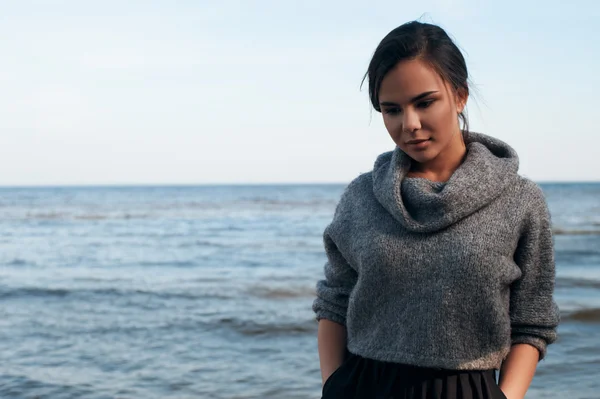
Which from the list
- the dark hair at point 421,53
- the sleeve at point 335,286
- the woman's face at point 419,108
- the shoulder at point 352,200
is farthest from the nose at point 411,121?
the sleeve at point 335,286

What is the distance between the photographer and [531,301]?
1.78 meters

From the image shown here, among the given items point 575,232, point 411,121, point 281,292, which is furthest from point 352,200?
point 575,232

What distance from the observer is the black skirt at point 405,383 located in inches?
69.2

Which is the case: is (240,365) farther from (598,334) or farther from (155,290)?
(155,290)

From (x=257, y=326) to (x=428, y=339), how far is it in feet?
20.7

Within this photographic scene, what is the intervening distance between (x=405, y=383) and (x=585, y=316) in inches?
274

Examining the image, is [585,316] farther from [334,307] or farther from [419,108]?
[419,108]

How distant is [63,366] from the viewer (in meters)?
6.52

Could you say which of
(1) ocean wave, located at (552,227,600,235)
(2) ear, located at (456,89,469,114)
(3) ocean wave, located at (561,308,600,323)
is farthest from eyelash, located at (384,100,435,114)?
(1) ocean wave, located at (552,227,600,235)

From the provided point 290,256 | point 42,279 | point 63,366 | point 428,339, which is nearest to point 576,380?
point 63,366

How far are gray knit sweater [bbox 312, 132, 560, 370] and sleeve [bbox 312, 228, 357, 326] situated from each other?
132 millimetres

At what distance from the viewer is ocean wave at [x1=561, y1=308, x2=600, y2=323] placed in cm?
802

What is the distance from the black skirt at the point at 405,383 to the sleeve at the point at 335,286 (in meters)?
0.15

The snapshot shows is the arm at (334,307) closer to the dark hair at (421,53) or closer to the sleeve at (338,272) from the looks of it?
the sleeve at (338,272)
